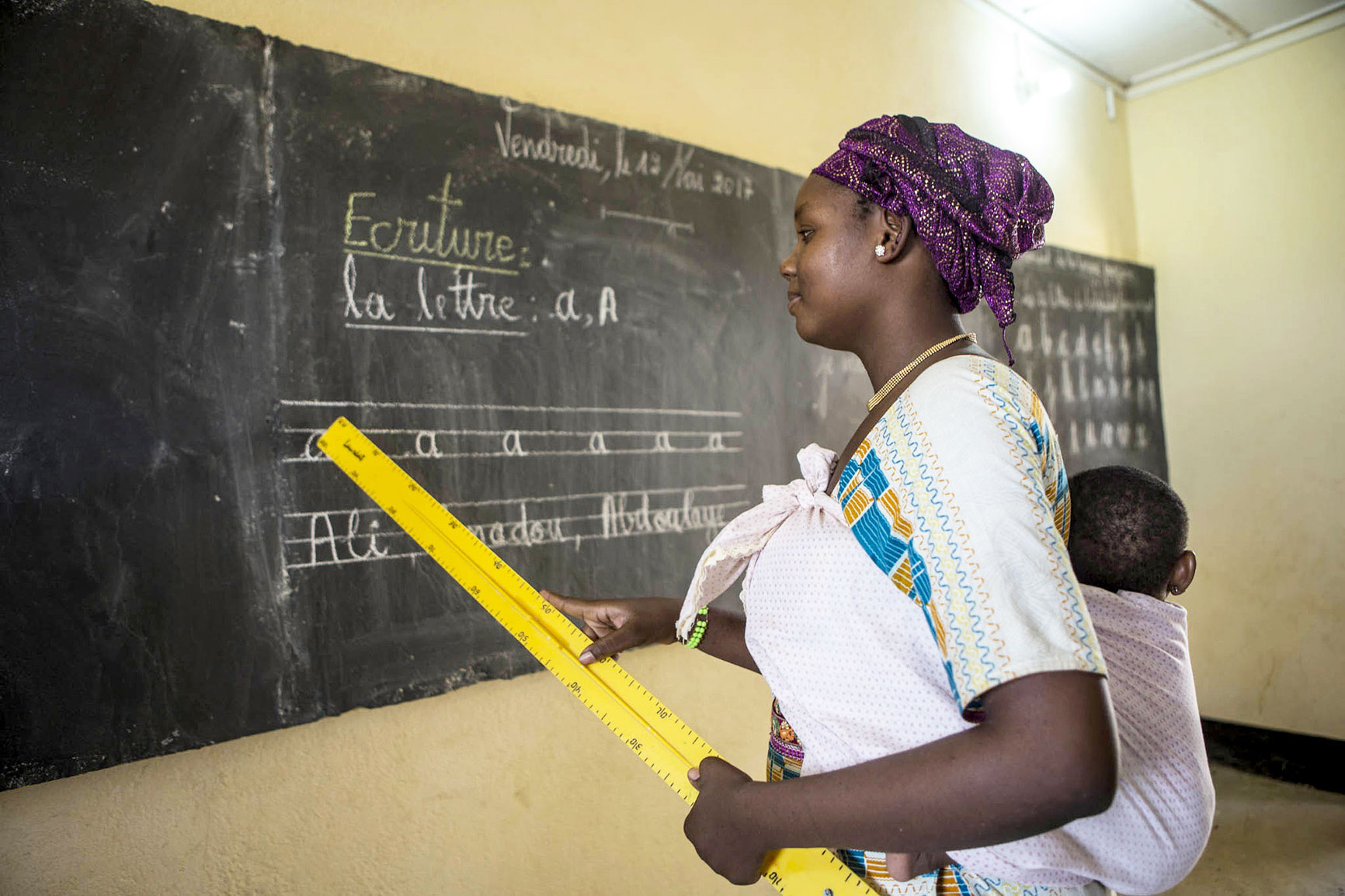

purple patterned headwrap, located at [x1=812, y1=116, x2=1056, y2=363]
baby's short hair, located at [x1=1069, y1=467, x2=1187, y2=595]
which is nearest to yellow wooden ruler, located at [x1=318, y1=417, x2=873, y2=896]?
baby's short hair, located at [x1=1069, y1=467, x2=1187, y2=595]

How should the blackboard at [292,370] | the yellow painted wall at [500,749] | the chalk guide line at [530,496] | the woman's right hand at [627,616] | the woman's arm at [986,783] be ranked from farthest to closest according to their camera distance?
the chalk guide line at [530,496], the yellow painted wall at [500,749], the blackboard at [292,370], the woman's right hand at [627,616], the woman's arm at [986,783]

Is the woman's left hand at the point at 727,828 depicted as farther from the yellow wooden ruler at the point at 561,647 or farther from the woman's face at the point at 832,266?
→ the woman's face at the point at 832,266

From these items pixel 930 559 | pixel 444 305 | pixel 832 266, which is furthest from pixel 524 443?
pixel 930 559

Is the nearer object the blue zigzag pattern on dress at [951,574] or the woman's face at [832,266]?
the blue zigzag pattern on dress at [951,574]

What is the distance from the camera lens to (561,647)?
117 cm

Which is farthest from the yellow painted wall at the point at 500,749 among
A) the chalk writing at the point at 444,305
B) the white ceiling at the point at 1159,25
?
the white ceiling at the point at 1159,25

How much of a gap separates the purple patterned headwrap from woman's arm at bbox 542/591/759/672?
61cm

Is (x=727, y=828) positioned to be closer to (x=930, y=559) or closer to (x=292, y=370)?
(x=930, y=559)

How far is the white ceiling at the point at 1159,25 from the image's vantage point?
3.64 meters

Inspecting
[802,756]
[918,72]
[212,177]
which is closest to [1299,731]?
[918,72]

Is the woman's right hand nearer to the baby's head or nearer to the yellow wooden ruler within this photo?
the yellow wooden ruler

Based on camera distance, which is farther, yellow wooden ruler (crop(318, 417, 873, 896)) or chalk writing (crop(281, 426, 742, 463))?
chalk writing (crop(281, 426, 742, 463))

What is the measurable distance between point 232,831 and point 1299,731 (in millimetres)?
4534

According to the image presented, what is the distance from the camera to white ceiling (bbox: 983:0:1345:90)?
143 inches
